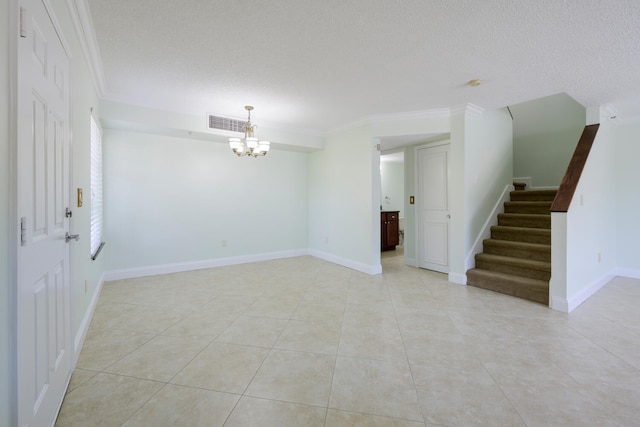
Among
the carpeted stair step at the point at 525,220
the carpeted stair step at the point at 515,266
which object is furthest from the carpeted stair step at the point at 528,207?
the carpeted stair step at the point at 515,266

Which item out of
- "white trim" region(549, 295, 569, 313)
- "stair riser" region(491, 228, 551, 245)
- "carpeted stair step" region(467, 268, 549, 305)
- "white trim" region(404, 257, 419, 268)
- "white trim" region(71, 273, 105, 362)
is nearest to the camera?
"white trim" region(71, 273, 105, 362)

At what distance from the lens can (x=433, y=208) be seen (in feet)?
15.5

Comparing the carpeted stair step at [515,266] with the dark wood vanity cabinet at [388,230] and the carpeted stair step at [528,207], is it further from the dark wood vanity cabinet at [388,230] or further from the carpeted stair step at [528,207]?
the dark wood vanity cabinet at [388,230]

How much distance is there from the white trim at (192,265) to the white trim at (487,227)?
10.6 feet

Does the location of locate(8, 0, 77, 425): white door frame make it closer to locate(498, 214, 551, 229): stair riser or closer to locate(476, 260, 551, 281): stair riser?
locate(476, 260, 551, 281): stair riser

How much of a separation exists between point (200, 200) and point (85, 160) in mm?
2207

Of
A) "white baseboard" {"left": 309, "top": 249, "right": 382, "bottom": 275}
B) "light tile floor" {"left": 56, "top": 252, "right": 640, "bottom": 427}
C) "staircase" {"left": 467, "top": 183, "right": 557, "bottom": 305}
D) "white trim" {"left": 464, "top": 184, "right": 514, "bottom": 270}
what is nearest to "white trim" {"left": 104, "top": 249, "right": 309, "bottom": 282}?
"white baseboard" {"left": 309, "top": 249, "right": 382, "bottom": 275}

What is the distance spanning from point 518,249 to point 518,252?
4 cm

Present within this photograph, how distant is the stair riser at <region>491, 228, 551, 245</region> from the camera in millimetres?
3863

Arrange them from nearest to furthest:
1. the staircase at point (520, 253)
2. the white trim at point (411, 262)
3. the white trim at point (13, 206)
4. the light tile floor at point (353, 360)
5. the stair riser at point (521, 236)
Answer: the white trim at point (13, 206) < the light tile floor at point (353, 360) < the staircase at point (520, 253) < the stair riser at point (521, 236) < the white trim at point (411, 262)

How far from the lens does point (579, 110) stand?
5.18 meters

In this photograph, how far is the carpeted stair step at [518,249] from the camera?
145 inches

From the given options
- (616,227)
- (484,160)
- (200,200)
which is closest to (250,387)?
(200,200)

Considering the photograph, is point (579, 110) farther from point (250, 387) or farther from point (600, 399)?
point (250, 387)
